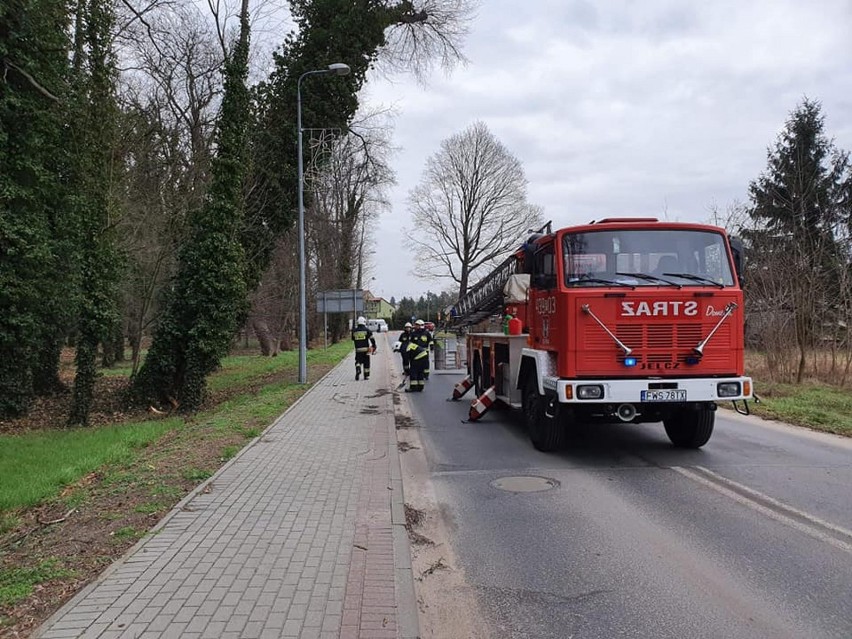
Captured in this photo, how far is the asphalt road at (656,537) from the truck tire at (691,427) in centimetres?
21

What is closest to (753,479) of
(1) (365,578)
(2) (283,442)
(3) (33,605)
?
(1) (365,578)

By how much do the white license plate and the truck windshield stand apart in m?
1.34

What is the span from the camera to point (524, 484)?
22.5ft

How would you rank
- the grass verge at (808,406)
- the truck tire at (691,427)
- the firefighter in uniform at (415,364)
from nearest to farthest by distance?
the truck tire at (691,427) < the grass verge at (808,406) < the firefighter in uniform at (415,364)

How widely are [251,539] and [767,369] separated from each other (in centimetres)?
1645

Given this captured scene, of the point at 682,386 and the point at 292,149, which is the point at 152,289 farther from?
the point at 682,386

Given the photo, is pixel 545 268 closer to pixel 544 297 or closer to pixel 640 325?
pixel 544 297

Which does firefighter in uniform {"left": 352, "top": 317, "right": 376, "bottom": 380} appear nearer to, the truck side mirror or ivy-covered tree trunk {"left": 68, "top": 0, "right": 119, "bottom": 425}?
ivy-covered tree trunk {"left": 68, "top": 0, "right": 119, "bottom": 425}

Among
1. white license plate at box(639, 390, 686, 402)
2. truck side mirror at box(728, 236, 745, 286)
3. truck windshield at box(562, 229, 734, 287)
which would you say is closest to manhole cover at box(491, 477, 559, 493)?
white license plate at box(639, 390, 686, 402)

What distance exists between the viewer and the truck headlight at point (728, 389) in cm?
741

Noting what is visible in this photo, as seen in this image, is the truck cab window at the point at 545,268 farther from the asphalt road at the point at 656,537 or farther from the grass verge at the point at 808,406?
the grass verge at the point at 808,406

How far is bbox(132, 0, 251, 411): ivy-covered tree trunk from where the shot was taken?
16.5 meters

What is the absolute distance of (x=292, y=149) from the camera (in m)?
20.9

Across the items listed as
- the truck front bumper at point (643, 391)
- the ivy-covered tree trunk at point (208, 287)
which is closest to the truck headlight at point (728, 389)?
the truck front bumper at point (643, 391)
